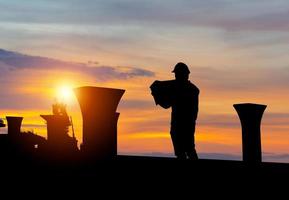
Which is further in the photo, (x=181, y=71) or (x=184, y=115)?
(x=184, y=115)

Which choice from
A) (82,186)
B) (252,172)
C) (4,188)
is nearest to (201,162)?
(252,172)

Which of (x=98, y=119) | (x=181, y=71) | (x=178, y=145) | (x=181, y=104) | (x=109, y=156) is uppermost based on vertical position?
(x=181, y=71)

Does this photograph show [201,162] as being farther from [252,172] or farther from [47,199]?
[47,199]

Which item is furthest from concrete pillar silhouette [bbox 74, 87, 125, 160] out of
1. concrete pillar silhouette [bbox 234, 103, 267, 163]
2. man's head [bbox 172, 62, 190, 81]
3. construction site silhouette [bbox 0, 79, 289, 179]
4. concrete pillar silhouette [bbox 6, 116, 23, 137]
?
concrete pillar silhouette [bbox 6, 116, 23, 137]

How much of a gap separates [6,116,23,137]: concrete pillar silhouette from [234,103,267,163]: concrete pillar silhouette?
823cm

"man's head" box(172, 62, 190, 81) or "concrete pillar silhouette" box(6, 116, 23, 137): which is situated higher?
"man's head" box(172, 62, 190, 81)

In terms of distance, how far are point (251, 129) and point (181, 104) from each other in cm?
434

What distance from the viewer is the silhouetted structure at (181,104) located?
14.5 meters

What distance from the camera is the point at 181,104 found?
14.7m

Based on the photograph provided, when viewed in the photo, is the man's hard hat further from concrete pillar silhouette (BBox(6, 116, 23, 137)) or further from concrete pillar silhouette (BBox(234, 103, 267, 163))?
concrete pillar silhouette (BBox(6, 116, 23, 137))

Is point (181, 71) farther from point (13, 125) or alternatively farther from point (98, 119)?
point (13, 125)

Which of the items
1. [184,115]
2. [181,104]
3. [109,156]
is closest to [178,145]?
[184,115]

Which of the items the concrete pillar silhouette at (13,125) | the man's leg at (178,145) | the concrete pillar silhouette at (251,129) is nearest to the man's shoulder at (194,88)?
the man's leg at (178,145)

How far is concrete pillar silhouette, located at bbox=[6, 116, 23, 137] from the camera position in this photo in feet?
78.2
